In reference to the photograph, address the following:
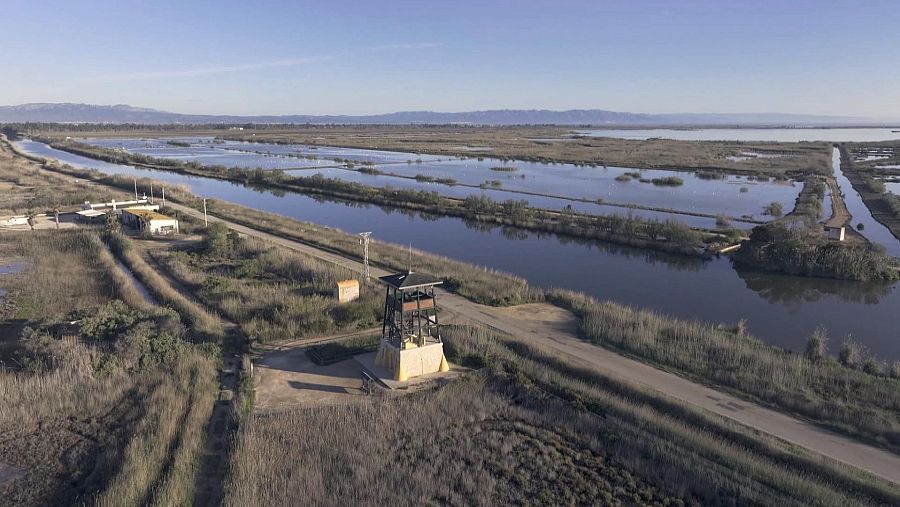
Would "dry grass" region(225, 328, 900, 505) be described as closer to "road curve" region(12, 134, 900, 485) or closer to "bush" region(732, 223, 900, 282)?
"road curve" region(12, 134, 900, 485)

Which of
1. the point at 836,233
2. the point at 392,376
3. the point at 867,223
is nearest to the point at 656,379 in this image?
the point at 392,376

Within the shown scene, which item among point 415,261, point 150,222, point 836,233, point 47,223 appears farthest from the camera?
point 47,223

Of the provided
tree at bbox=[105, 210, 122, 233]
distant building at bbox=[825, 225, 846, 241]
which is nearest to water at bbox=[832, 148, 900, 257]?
distant building at bbox=[825, 225, 846, 241]

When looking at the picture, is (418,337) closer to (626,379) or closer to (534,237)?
(626,379)

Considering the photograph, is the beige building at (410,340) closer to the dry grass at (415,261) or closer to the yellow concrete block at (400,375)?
the yellow concrete block at (400,375)

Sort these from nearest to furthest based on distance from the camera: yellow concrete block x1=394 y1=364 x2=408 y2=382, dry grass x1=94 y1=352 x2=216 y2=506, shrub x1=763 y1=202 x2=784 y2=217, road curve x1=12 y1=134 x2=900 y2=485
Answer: dry grass x1=94 y1=352 x2=216 y2=506, road curve x1=12 y1=134 x2=900 y2=485, yellow concrete block x1=394 y1=364 x2=408 y2=382, shrub x1=763 y1=202 x2=784 y2=217

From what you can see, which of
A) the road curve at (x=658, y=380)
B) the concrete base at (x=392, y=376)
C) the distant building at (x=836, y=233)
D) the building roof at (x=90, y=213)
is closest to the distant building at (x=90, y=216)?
the building roof at (x=90, y=213)

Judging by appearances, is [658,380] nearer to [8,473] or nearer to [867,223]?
[8,473]
